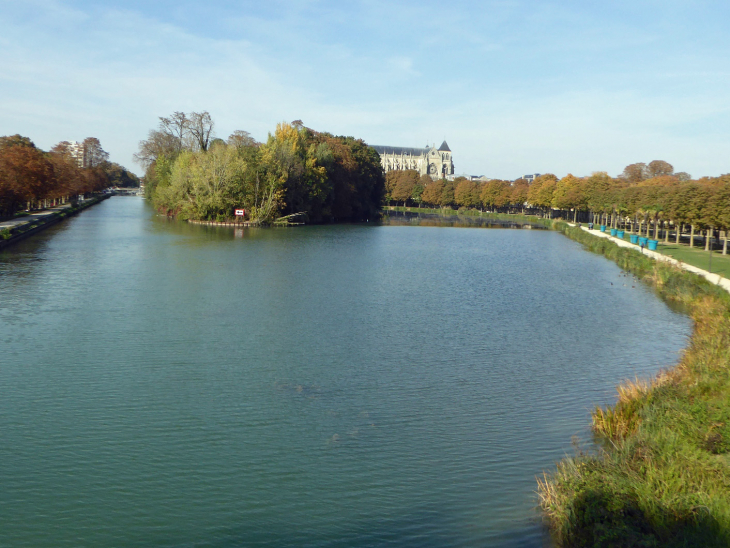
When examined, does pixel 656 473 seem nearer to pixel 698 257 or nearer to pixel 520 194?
pixel 698 257

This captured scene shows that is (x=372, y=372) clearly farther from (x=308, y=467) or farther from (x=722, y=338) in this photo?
(x=722, y=338)

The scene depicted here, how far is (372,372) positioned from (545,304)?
35.9 feet

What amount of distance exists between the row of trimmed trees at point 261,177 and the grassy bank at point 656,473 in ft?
155

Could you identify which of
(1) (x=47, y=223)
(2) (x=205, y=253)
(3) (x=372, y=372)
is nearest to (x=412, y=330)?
(3) (x=372, y=372)

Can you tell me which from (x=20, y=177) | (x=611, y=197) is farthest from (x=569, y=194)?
(x=20, y=177)

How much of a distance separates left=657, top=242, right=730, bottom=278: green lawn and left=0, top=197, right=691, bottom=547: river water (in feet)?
19.1

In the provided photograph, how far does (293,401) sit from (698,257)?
29961mm

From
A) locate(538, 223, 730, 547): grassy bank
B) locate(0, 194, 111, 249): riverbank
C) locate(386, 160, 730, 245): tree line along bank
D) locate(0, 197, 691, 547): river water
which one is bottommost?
locate(0, 197, 691, 547): river water

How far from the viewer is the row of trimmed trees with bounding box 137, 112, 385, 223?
180 feet

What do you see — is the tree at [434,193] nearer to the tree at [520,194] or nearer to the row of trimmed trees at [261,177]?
the tree at [520,194]

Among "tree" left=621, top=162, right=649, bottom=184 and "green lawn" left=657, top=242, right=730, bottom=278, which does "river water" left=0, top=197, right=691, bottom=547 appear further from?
"tree" left=621, top=162, right=649, bottom=184

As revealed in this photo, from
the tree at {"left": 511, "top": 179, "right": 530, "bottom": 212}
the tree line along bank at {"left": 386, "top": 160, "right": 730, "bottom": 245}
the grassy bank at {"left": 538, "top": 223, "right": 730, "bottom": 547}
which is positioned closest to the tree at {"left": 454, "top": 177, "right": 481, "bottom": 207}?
the tree line along bank at {"left": 386, "top": 160, "right": 730, "bottom": 245}

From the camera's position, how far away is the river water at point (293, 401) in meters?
7.45

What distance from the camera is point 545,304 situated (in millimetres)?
22000
